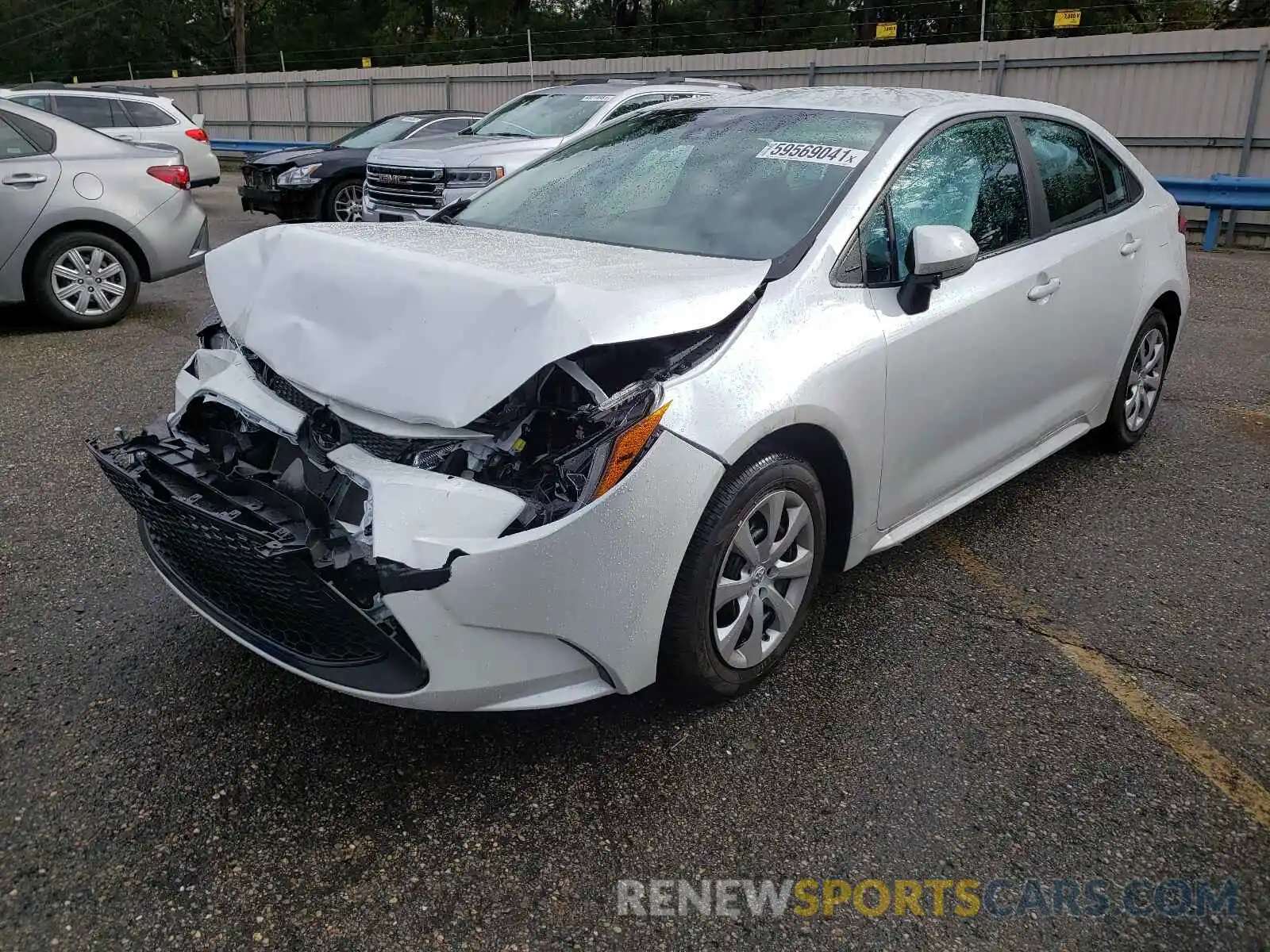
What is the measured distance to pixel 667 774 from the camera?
2725mm

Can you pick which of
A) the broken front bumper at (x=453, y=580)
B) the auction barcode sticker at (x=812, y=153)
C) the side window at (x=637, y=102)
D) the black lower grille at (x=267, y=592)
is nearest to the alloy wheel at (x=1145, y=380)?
the auction barcode sticker at (x=812, y=153)

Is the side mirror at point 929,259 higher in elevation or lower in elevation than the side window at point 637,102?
lower

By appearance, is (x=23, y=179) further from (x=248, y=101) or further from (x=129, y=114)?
(x=248, y=101)

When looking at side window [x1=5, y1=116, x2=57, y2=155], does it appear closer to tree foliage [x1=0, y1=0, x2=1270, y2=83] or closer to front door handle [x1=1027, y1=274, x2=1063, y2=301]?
front door handle [x1=1027, y1=274, x2=1063, y2=301]

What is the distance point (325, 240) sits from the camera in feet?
10.3

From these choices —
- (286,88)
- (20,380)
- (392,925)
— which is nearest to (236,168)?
(286,88)

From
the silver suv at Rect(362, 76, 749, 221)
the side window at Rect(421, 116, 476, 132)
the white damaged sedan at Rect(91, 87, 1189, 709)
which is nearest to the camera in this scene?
the white damaged sedan at Rect(91, 87, 1189, 709)

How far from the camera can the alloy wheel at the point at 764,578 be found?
283 centimetres

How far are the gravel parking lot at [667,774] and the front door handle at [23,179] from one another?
408cm

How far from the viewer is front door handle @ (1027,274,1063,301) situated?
3.82m

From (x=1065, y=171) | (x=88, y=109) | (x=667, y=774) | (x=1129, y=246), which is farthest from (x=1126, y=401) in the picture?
(x=88, y=109)

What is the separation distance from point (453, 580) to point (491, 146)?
324 inches

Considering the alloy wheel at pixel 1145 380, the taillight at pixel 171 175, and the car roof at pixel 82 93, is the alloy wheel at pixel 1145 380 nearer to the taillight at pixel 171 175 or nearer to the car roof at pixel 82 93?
the taillight at pixel 171 175

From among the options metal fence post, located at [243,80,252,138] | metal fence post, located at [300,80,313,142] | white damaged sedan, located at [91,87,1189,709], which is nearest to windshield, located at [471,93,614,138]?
white damaged sedan, located at [91,87,1189,709]
